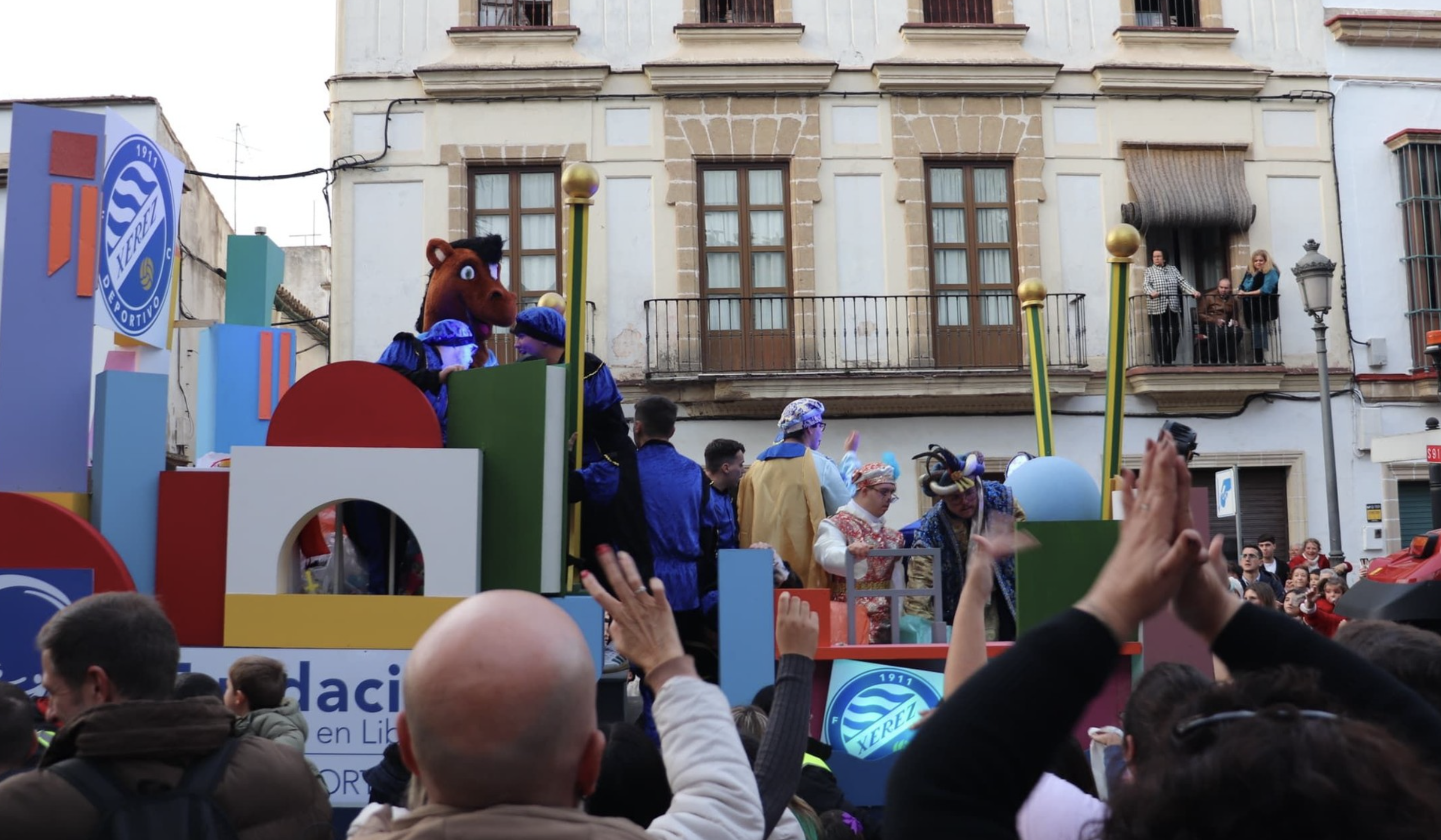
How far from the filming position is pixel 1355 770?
4.00ft

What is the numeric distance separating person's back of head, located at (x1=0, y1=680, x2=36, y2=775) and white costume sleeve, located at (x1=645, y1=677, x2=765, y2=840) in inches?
68.3

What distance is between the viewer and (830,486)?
23.6 feet

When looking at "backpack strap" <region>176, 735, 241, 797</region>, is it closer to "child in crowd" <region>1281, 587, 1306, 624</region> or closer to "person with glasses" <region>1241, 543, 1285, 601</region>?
"child in crowd" <region>1281, 587, 1306, 624</region>

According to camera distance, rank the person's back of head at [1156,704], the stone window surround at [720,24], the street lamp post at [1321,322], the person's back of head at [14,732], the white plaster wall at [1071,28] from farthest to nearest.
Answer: the white plaster wall at [1071,28], the stone window surround at [720,24], the street lamp post at [1321,322], the person's back of head at [14,732], the person's back of head at [1156,704]

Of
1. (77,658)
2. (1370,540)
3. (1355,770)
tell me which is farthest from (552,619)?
(1370,540)

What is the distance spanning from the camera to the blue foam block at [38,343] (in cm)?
499

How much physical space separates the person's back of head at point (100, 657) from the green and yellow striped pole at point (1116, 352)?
4.10 m

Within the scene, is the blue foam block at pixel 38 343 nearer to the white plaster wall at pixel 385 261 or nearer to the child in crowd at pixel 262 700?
the child in crowd at pixel 262 700

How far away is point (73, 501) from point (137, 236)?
4.28 feet

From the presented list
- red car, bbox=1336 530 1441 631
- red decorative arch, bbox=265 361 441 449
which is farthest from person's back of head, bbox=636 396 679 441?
red car, bbox=1336 530 1441 631

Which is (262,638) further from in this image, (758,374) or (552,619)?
(758,374)

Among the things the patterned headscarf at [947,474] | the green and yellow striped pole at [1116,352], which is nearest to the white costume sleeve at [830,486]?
the patterned headscarf at [947,474]

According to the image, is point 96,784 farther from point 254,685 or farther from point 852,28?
point 852,28

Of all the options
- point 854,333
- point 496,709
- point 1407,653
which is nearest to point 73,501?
point 496,709
